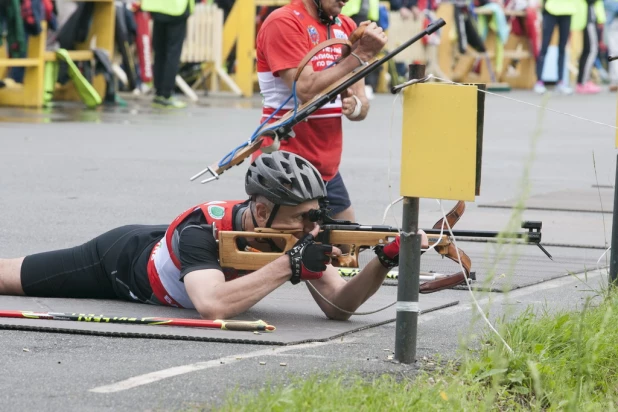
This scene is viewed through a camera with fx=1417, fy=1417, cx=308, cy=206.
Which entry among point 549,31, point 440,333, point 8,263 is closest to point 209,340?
point 440,333

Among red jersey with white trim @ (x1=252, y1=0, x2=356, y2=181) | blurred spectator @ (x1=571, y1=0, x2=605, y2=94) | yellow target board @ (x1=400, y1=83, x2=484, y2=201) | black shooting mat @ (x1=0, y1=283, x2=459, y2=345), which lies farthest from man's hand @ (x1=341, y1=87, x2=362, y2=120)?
blurred spectator @ (x1=571, y1=0, x2=605, y2=94)

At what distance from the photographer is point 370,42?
260 inches

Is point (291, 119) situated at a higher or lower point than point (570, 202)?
A: higher

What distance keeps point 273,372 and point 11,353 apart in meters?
0.99

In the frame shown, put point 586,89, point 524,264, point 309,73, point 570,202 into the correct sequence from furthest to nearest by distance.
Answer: point 586,89 < point 570,202 < point 524,264 < point 309,73

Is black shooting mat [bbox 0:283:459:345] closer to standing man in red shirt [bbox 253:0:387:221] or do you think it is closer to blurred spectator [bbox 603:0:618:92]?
standing man in red shirt [bbox 253:0:387:221]

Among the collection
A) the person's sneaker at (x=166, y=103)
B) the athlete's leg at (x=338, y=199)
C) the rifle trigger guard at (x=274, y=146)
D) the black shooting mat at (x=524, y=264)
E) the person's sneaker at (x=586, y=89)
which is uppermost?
the rifle trigger guard at (x=274, y=146)

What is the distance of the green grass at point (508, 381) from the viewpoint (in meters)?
4.26

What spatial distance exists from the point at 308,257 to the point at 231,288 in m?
0.36

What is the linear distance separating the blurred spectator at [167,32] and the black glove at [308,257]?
13562 mm

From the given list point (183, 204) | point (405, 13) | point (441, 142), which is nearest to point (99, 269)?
point (441, 142)

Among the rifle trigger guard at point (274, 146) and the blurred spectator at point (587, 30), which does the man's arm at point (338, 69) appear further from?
the blurred spectator at point (587, 30)

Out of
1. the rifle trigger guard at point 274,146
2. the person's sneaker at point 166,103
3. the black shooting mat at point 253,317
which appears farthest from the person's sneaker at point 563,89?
the rifle trigger guard at point 274,146

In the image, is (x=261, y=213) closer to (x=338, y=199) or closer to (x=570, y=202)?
(x=338, y=199)
